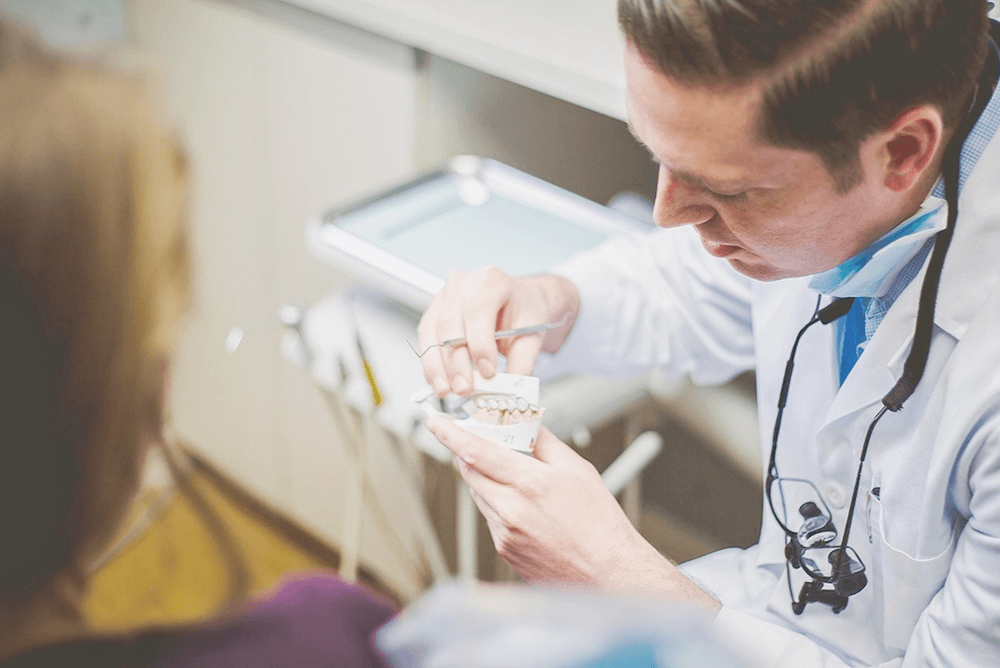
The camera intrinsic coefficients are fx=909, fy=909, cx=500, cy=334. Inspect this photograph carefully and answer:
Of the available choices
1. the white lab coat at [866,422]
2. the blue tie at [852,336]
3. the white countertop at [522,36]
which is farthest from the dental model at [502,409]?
the white countertop at [522,36]

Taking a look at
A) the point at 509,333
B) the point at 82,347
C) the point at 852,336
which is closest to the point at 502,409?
the point at 509,333

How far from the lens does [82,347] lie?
0.50m

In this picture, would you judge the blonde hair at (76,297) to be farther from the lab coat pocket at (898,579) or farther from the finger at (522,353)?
the lab coat pocket at (898,579)

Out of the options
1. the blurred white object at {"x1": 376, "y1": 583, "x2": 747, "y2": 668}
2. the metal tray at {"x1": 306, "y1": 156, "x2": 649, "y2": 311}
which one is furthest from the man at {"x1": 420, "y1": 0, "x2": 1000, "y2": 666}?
the blurred white object at {"x1": 376, "y1": 583, "x2": 747, "y2": 668}

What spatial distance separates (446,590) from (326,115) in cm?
131

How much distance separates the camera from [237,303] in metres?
1.99

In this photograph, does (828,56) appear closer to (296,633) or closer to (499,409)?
(499,409)

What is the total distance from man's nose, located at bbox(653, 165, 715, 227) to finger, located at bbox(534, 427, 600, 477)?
0.25 metres

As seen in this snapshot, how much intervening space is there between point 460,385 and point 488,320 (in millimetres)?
93

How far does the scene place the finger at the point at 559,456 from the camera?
0.90 meters

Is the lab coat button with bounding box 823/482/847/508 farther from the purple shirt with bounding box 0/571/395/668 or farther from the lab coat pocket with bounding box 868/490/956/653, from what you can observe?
the purple shirt with bounding box 0/571/395/668

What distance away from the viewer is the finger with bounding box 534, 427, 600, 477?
0.90 m

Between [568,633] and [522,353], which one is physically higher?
[568,633]

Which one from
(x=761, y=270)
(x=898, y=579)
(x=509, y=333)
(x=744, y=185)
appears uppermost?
(x=744, y=185)
